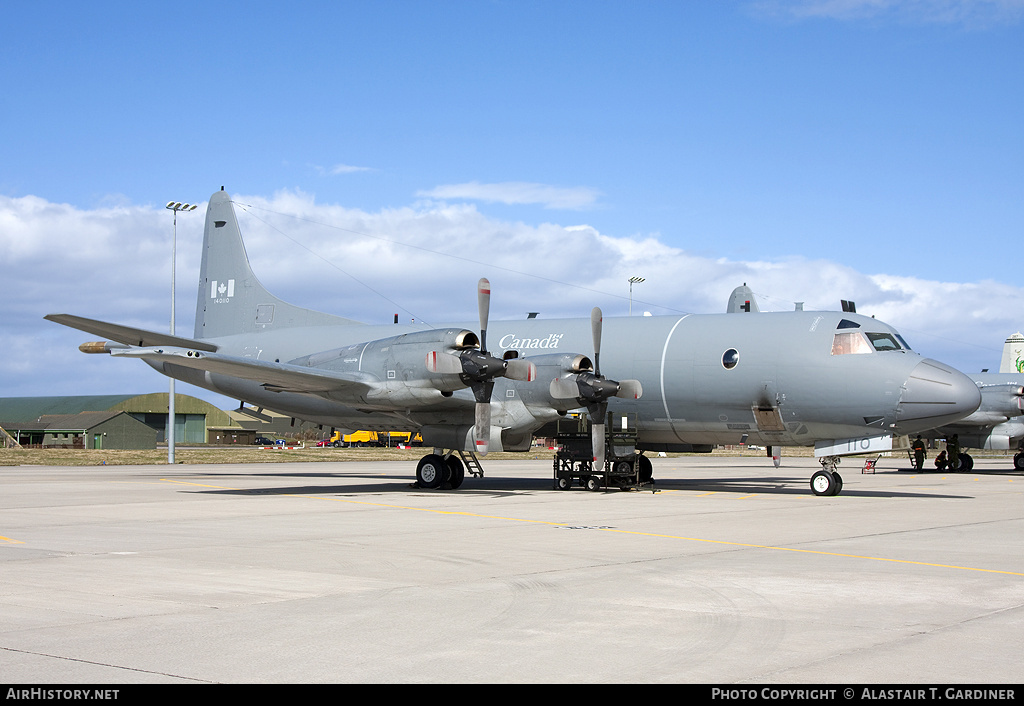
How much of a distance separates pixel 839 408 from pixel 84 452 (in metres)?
41.3

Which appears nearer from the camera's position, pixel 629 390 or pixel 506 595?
pixel 506 595

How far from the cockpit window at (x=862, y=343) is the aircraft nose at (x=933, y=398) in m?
0.95

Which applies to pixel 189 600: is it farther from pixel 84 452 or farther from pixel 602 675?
pixel 84 452

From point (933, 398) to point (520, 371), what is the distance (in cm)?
861

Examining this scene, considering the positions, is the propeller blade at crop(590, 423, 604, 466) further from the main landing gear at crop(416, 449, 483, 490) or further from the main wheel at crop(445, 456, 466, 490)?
the main wheel at crop(445, 456, 466, 490)

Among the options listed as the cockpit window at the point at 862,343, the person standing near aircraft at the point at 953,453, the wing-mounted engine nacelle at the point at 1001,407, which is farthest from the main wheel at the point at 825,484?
the person standing near aircraft at the point at 953,453

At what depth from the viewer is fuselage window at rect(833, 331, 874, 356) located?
20.7 meters

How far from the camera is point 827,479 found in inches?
860

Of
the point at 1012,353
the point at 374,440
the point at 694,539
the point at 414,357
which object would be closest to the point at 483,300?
the point at 414,357

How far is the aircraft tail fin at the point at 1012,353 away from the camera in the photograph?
61750mm

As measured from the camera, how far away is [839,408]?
20625 millimetres

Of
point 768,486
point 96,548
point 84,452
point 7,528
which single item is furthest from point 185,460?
point 96,548

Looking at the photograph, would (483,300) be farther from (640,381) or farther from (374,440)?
(374,440)

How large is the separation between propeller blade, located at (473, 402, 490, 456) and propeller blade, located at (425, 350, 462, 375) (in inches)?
36.7
